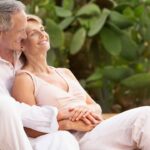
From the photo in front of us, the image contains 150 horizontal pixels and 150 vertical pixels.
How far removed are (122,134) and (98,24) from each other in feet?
7.82

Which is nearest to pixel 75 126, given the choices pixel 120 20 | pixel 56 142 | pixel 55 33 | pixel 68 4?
pixel 56 142

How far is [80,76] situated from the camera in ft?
16.4

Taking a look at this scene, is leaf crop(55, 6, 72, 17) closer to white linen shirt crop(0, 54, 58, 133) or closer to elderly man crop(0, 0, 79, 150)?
elderly man crop(0, 0, 79, 150)

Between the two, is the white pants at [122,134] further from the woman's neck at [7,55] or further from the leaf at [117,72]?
the leaf at [117,72]

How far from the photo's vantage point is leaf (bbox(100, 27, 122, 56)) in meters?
4.37

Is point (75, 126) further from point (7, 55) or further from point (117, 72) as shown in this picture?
point (117, 72)

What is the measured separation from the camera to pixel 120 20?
4473mm

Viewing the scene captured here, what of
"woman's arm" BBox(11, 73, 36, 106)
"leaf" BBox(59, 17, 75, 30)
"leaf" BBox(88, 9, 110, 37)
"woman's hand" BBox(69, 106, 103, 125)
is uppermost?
"woman's arm" BBox(11, 73, 36, 106)

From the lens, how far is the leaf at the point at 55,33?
4.25 meters

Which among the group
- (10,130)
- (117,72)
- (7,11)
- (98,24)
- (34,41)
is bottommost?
(117,72)

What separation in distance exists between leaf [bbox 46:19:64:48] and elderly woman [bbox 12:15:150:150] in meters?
1.80

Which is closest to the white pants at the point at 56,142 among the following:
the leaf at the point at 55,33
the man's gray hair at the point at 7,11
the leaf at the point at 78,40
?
the man's gray hair at the point at 7,11

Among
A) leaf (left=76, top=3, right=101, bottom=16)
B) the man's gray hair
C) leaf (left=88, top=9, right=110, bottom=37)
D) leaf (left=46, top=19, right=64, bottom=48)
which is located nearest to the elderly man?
the man's gray hair

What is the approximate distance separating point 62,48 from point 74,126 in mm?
2604
